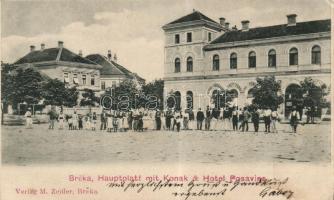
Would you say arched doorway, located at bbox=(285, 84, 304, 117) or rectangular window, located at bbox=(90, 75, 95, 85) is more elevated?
rectangular window, located at bbox=(90, 75, 95, 85)

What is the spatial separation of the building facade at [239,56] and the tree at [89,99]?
1.49 meters

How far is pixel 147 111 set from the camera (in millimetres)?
9766

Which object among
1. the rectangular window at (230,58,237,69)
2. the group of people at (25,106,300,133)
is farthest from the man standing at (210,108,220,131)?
the rectangular window at (230,58,237,69)

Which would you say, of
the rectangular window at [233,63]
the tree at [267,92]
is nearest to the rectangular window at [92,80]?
the tree at [267,92]

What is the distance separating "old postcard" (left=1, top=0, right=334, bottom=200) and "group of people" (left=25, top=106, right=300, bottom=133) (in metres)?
0.03

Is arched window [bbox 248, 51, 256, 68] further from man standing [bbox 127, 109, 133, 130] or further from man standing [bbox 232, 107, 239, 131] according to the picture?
man standing [bbox 127, 109, 133, 130]

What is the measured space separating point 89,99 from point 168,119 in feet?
5.46

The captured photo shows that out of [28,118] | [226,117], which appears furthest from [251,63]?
[28,118]

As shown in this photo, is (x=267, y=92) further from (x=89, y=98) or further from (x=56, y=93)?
(x=56, y=93)

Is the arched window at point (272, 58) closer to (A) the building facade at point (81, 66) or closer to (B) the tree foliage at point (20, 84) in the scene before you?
(A) the building facade at point (81, 66)

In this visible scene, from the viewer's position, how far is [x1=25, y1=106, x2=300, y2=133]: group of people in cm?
961

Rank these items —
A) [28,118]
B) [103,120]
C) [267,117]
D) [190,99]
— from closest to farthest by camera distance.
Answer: [28,118] < [103,120] < [267,117] < [190,99]

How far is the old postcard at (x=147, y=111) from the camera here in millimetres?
7426

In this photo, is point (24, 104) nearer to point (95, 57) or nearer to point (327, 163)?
point (95, 57)
